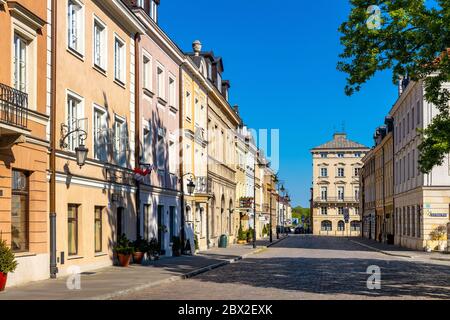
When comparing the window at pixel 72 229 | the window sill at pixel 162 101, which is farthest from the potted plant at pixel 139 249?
the window sill at pixel 162 101

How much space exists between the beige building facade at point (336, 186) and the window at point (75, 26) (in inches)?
3948

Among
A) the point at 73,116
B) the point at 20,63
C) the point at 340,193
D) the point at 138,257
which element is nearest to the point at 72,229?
the point at 73,116

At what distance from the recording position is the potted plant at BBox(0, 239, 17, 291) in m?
15.6

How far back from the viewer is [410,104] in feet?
162

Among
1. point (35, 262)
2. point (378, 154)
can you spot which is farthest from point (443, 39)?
point (378, 154)

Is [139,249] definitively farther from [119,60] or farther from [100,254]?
[119,60]

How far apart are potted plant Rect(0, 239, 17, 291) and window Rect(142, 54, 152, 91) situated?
14.9 m

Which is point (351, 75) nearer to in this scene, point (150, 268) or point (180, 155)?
point (150, 268)

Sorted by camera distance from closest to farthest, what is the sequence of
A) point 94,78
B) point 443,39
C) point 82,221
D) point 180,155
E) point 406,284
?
1. point 443,39
2. point 406,284
3. point 82,221
4. point 94,78
5. point 180,155

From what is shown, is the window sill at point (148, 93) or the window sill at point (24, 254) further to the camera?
the window sill at point (148, 93)

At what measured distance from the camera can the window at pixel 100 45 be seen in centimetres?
2415

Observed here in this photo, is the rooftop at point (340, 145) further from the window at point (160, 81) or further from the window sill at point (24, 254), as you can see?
the window sill at point (24, 254)

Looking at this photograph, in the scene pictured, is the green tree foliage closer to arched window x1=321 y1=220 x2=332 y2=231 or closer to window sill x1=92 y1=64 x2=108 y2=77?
window sill x1=92 y1=64 x2=108 y2=77

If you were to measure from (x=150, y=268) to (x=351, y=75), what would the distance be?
384 inches
